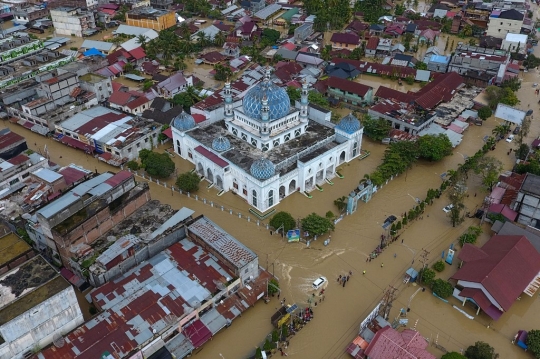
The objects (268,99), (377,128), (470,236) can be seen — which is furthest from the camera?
(377,128)

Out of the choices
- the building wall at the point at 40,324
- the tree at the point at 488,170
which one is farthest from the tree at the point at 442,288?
→ the building wall at the point at 40,324

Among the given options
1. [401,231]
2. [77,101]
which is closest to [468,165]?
[401,231]

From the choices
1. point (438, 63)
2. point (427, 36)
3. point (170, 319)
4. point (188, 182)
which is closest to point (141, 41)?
point (188, 182)

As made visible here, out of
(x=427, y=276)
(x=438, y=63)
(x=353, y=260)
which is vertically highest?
(x=438, y=63)

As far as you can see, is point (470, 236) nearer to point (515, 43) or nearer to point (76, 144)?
point (76, 144)

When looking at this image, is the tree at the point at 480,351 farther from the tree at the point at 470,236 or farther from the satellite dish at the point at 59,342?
the satellite dish at the point at 59,342

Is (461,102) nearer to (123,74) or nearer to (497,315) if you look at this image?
(497,315)
